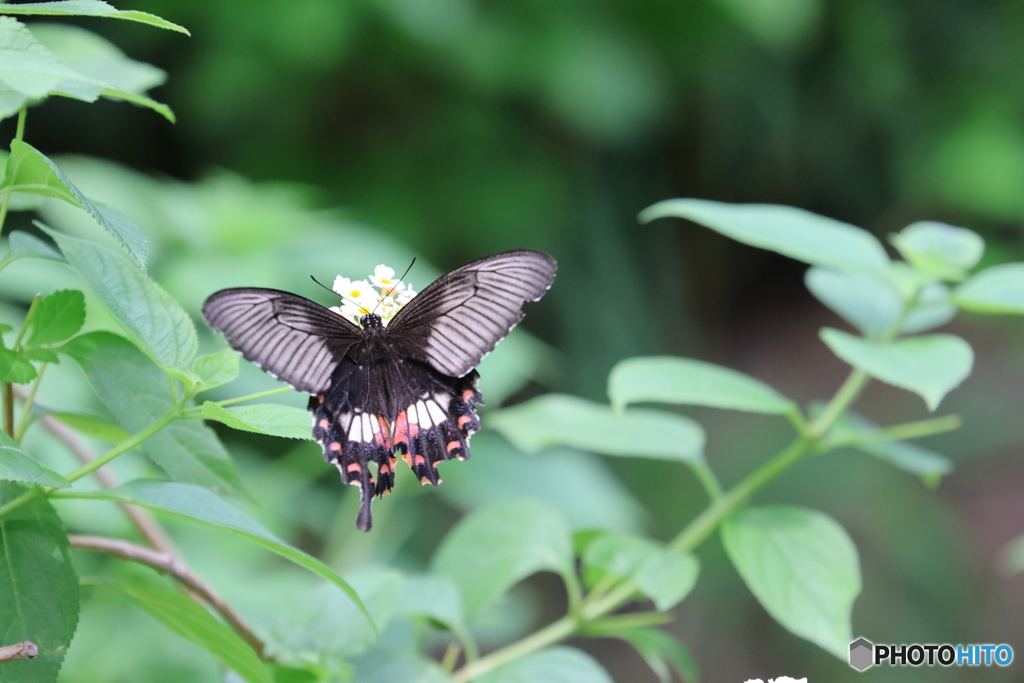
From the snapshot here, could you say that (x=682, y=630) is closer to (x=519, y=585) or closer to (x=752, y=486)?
(x=519, y=585)

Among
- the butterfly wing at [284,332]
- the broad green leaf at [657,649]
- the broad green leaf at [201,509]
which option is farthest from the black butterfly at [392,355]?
the broad green leaf at [657,649]

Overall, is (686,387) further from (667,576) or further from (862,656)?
(862,656)

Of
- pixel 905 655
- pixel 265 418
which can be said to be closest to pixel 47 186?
pixel 265 418

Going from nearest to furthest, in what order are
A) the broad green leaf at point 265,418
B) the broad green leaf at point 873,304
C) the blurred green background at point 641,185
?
1. the broad green leaf at point 265,418
2. the broad green leaf at point 873,304
3. the blurred green background at point 641,185

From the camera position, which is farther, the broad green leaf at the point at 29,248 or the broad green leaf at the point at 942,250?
the broad green leaf at the point at 942,250

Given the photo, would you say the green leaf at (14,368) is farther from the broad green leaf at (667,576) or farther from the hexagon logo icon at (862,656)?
the hexagon logo icon at (862,656)

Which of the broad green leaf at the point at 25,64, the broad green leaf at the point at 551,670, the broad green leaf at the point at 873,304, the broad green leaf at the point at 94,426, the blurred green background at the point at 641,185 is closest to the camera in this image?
the broad green leaf at the point at 25,64

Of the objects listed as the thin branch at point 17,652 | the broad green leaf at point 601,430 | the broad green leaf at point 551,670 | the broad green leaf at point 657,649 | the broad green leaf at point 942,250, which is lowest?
the broad green leaf at point 657,649

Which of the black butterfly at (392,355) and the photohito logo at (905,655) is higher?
the black butterfly at (392,355)
